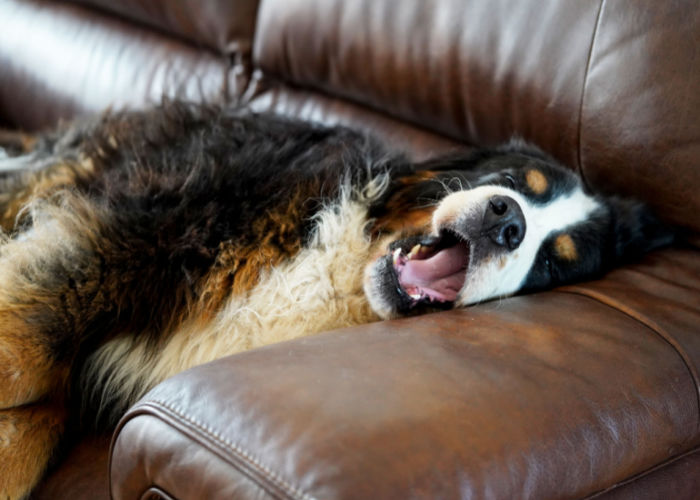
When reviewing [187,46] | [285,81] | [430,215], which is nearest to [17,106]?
[187,46]

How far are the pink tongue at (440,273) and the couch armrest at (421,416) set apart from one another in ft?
1.02

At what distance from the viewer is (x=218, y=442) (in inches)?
42.3

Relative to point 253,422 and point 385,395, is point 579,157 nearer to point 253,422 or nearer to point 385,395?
point 385,395

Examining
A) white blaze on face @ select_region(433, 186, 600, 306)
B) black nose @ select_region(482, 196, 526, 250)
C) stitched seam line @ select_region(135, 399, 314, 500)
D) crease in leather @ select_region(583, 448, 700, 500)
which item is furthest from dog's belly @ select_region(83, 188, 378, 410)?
crease in leather @ select_region(583, 448, 700, 500)

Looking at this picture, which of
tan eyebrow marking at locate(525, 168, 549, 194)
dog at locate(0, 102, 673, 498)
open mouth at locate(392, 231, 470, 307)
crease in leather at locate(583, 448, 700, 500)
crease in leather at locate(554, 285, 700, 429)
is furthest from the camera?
tan eyebrow marking at locate(525, 168, 549, 194)

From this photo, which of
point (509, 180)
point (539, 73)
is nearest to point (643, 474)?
point (509, 180)

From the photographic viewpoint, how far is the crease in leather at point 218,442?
99 centimetres

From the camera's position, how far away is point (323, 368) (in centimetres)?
119

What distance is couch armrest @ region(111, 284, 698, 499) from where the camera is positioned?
3.35 feet

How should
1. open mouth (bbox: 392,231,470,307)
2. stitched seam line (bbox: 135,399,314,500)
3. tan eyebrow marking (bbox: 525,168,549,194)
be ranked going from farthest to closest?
1. tan eyebrow marking (bbox: 525,168,549,194)
2. open mouth (bbox: 392,231,470,307)
3. stitched seam line (bbox: 135,399,314,500)

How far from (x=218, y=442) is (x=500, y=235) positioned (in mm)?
840

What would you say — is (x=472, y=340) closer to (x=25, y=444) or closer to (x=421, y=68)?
(x=25, y=444)

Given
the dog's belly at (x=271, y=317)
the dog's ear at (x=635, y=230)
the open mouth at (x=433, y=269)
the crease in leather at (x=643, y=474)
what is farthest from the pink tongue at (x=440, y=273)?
the crease in leather at (x=643, y=474)

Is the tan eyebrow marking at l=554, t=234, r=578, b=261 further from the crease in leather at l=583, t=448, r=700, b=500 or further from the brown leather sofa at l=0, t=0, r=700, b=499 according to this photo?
the crease in leather at l=583, t=448, r=700, b=500
